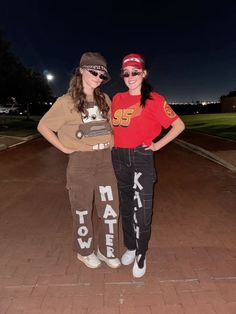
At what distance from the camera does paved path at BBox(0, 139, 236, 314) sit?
3.25 m

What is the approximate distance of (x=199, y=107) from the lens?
203ft

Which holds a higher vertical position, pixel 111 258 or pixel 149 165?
pixel 149 165

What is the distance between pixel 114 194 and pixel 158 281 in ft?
3.12

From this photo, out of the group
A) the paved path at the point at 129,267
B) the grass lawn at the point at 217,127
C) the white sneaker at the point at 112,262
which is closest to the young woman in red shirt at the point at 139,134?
the white sneaker at the point at 112,262

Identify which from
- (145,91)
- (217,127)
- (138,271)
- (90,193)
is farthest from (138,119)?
(217,127)

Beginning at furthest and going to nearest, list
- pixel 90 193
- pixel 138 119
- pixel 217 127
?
pixel 217 127 < pixel 90 193 < pixel 138 119

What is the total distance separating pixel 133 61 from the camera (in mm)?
3484

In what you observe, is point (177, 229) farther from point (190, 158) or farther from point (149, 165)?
point (190, 158)

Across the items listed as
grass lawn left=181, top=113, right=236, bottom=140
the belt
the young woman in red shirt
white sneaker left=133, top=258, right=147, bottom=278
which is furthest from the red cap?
grass lawn left=181, top=113, right=236, bottom=140

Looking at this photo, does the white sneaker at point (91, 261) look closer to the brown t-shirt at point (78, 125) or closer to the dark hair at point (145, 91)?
the brown t-shirt at point (78, 125)

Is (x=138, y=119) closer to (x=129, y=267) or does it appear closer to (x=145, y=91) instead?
(x=145, y=91)

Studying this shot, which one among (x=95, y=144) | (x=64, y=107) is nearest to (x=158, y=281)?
(x=95, y=144)

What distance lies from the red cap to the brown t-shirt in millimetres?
499

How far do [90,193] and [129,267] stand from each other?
95 cm
